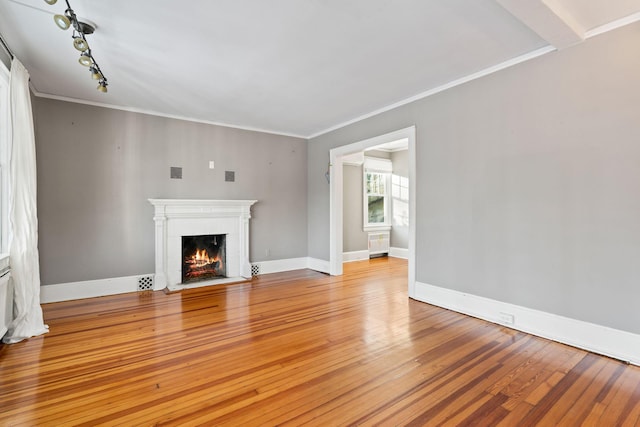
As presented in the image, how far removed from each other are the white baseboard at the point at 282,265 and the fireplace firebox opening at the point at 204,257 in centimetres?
60

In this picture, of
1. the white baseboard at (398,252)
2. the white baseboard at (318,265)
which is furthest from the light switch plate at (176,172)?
the white baseboard at (398,252)

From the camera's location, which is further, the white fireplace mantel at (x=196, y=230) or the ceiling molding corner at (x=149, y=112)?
the white fireplace mantel at (x=196, y=230)

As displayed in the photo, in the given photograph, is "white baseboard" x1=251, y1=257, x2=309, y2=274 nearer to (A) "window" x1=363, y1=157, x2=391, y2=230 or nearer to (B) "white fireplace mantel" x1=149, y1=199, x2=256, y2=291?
(B) "white fireplace mantel" x1=149, y1=199, x2=256, y2=291

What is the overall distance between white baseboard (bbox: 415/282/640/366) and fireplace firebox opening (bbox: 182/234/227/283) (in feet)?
11.5

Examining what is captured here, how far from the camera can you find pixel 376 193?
7578mm

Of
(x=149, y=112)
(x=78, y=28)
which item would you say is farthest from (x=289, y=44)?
(x=149, y=112)

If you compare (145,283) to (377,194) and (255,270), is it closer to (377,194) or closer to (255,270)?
(255,270)

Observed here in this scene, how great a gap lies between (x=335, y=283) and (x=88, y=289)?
3533 mm

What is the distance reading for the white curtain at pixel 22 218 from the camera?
2.84m

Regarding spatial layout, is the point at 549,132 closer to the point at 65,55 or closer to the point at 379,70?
the point at 379,70

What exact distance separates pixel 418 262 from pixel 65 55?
446cm

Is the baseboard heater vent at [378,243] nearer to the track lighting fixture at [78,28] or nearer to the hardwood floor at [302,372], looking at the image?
the hardwood floor at [302,372]

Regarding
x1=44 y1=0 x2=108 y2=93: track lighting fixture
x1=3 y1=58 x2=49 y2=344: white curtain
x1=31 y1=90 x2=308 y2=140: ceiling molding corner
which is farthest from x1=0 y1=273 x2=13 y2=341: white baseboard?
x1=31 y1=90 x2=308 y2=140: ceiling molding corner

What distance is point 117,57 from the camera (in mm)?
2969
